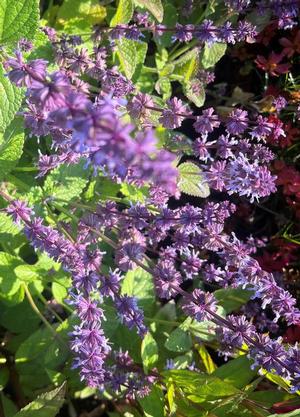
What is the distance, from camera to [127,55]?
1713mm

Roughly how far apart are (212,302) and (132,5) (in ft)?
2.87

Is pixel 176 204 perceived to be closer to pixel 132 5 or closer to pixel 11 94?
pixel 132 5

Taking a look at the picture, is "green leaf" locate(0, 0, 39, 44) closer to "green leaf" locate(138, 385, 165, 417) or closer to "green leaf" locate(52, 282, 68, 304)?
"green leaf" locate(52, 282, 68, 304)

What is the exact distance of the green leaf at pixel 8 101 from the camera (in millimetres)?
1346

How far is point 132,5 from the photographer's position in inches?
64.0

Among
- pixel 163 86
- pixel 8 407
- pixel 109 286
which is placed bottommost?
pixel 8 407

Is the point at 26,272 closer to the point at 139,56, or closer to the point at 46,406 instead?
the point at 46,406

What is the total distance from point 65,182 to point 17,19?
0.48 meters

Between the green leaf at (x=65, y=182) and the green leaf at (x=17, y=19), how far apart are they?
402 millimetres

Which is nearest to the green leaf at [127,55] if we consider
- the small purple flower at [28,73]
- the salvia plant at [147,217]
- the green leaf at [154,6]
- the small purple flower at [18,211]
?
the salvia plant at [147,217]

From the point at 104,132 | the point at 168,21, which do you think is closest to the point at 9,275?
the point at 168,21

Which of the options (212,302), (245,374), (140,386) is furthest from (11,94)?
(245,374)

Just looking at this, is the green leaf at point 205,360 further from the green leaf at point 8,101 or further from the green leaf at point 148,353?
the green leaf at point 8,101

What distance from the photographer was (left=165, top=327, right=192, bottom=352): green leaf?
171 cm
